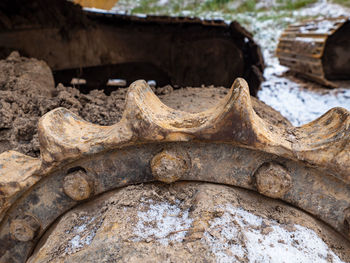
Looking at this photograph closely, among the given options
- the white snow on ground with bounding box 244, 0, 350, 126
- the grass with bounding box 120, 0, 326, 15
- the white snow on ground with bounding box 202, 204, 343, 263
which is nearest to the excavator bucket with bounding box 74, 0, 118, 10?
the white snow on ground with bounding box 202, 204, 343, 263

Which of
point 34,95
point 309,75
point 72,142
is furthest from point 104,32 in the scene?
point 309,75

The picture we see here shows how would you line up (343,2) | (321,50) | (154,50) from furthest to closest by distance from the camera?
(343,2) → (321,50) → (154,50)

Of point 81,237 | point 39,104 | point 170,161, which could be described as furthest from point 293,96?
point 81,237

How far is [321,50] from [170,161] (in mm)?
4055

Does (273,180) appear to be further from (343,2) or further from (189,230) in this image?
(343,2)

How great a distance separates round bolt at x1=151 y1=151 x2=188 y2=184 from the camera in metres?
0.90

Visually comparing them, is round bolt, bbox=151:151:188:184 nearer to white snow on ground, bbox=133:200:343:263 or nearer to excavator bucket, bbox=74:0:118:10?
white snow on ground, bbox=133:200:343:263

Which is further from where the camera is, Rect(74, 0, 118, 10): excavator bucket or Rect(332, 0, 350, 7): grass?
Rect(332, 0, 350, 7): grass

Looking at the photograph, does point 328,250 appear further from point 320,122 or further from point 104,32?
point 104,32

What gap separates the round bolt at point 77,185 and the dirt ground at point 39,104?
43 centimetres

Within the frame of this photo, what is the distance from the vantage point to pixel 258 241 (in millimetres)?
741

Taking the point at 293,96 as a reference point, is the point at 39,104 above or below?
above

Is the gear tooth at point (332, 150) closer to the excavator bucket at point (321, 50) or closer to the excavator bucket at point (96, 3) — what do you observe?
the excavator bucket at point (96, 3)

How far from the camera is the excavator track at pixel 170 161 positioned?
85cm
